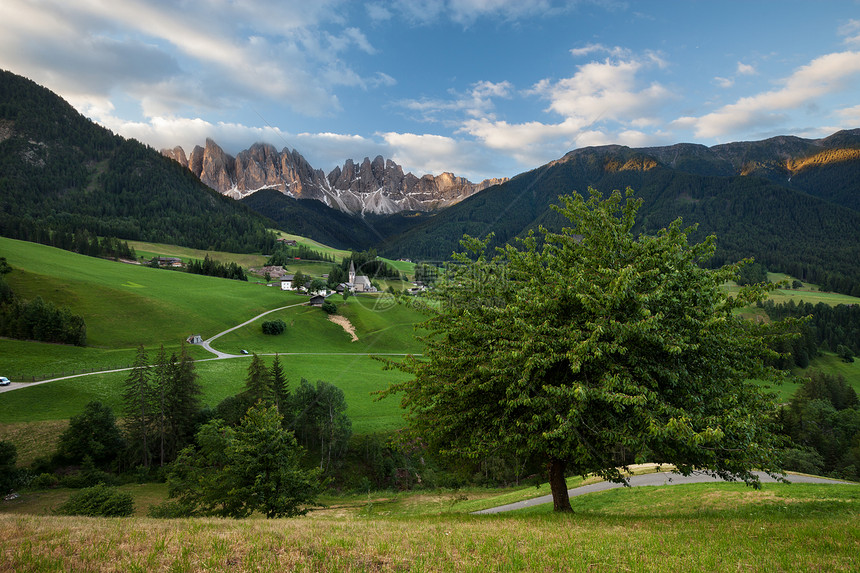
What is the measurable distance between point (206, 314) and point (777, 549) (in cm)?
10537

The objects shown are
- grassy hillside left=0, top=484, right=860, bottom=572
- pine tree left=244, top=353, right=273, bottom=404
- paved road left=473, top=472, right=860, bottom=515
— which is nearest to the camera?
grassy hillside left=0, top=484, right=860, bottom=572

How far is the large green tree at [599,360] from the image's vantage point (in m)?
11.4

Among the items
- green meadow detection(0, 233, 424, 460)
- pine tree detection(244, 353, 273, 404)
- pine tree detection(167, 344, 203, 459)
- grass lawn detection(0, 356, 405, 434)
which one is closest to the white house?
green meadow detection(0, 233, 424, 460)

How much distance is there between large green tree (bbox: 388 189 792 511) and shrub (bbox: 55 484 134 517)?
2665 centimetres

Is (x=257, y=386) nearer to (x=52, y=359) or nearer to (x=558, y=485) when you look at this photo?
(x=52, y=359)

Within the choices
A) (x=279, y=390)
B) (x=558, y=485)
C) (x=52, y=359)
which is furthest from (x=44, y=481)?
(x=558, y=485)

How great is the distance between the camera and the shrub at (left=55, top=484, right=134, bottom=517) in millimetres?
25984

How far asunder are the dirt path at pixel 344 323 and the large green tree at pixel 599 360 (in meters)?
88.2

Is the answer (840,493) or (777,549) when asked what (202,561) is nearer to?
(777,549)

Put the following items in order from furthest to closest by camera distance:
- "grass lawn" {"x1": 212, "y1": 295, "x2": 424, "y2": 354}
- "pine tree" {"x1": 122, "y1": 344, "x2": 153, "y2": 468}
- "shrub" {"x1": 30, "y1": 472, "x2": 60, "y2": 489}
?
"grass lawn" {"x1": 212, "y1": 295, "x2": 424, "y2": 354}, "pine tree" {"x1": 122, "y1": 344, "x2": 153, "y2": 468}, "shrub" {"x1": 30, "y1": 472, "x2": 60, "y2": 489}

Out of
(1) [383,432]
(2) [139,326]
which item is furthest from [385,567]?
(2) [139,326]

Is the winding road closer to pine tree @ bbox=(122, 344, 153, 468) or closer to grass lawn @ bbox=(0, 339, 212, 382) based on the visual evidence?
grass lawn @ bbox=(0, 339, 212, 382)

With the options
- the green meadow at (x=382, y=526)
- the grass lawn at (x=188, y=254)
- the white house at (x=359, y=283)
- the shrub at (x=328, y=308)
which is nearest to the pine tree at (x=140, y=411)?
the green meadow at (x=382, y=526)

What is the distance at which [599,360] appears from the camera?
12.7 meters
